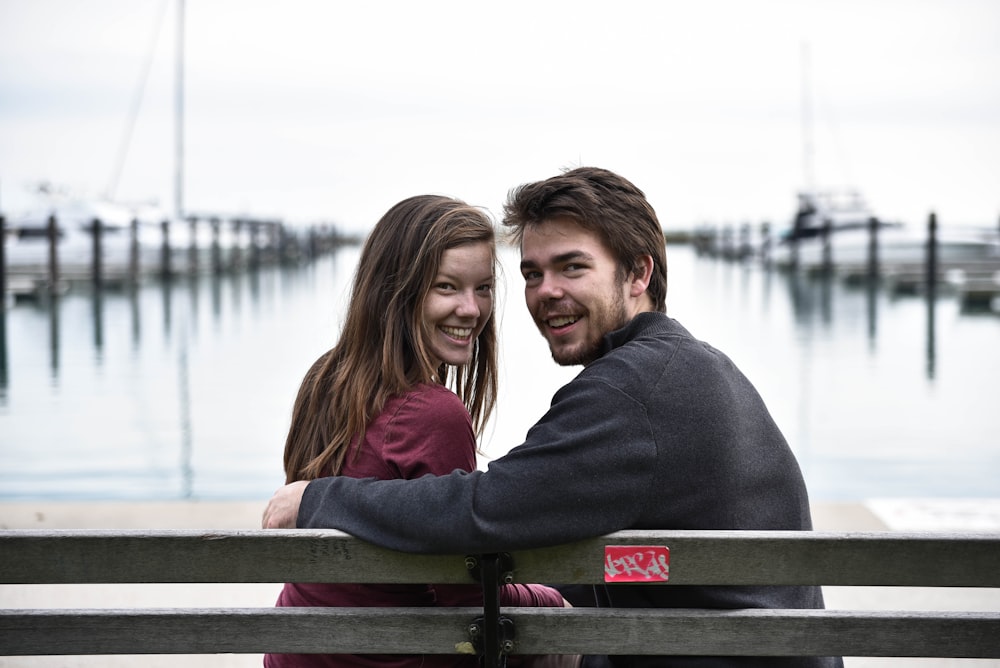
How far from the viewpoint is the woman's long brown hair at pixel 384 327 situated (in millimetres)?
2539

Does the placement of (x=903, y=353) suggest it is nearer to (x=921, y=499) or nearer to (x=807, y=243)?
(x=921, y=499)

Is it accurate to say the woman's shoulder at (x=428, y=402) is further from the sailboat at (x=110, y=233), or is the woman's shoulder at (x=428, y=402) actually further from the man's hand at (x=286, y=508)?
the sailboat at (x=110, y=233)

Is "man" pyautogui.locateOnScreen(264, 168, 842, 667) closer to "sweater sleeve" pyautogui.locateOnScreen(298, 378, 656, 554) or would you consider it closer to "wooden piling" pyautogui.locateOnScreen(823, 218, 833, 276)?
"sweater sleeve" pyautogui.locateOnScreen(298, 378, 656, 554)

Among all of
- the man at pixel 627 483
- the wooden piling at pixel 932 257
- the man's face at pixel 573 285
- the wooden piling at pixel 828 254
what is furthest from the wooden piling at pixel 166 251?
the man at pixel 627 483

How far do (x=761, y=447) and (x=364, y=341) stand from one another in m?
0.91

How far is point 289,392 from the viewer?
10.5m

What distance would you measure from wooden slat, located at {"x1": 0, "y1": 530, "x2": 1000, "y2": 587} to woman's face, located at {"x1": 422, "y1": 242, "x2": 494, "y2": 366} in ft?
2.16

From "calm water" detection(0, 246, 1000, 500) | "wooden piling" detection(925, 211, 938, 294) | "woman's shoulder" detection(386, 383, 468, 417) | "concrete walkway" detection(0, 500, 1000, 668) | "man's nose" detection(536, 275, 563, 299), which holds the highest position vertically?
"man's nose" detection(536, 275, 563, 299)

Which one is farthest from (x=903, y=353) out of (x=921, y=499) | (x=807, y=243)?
(x=807, y=243)

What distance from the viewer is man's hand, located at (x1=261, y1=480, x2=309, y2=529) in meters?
2.38

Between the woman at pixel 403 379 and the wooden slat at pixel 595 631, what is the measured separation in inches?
6.1

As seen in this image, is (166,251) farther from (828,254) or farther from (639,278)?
(639,278)

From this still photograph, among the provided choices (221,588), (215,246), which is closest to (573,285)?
(221,588)

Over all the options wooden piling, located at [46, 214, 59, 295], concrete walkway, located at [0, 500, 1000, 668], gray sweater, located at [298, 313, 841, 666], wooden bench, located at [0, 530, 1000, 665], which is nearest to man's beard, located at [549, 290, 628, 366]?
gray sweater, located at [298, 313, 841, 666]
